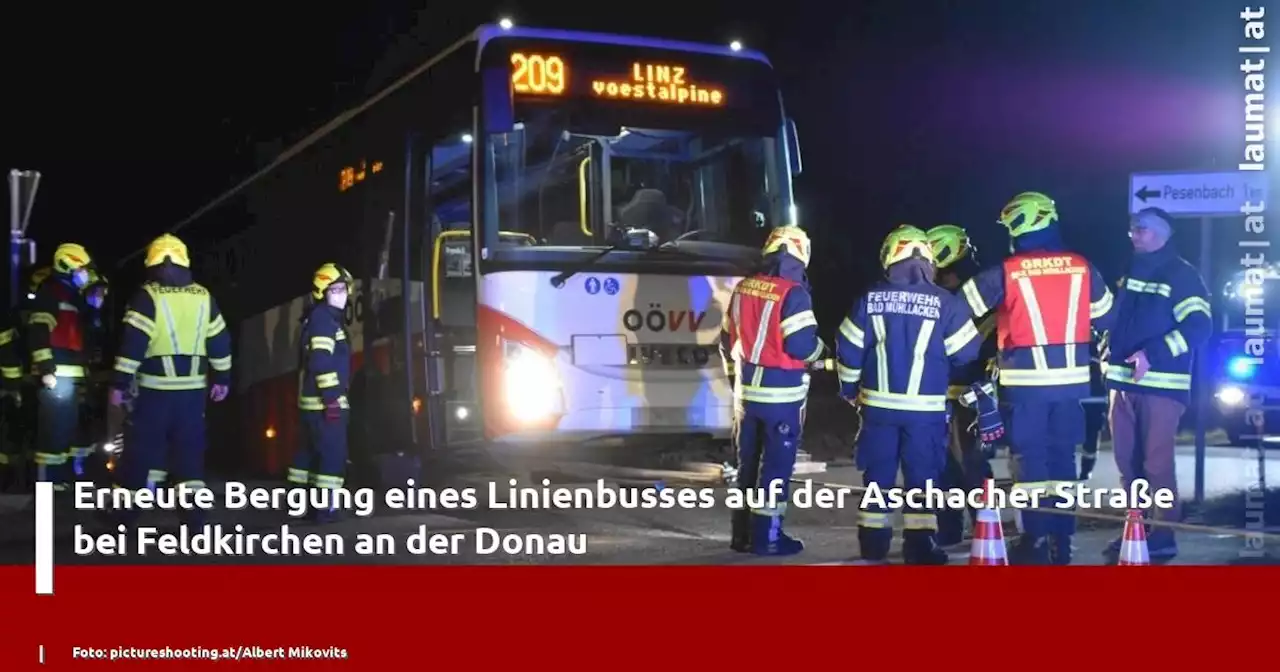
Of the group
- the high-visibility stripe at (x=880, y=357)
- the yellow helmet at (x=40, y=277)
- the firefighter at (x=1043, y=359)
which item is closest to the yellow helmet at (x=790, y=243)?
the high-visibility stripe at (x=880, y=357)

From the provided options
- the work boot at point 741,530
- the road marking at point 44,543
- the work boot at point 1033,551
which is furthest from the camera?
the work boot at point 741,530

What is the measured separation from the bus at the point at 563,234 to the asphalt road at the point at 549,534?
2.08 ft

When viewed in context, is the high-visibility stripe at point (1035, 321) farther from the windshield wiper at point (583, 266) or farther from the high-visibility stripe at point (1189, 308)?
the windshield wiper at point (583, 266)

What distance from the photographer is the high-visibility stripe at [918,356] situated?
7.49m

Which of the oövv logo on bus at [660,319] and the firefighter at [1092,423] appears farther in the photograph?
the firefighter at [1092,423]

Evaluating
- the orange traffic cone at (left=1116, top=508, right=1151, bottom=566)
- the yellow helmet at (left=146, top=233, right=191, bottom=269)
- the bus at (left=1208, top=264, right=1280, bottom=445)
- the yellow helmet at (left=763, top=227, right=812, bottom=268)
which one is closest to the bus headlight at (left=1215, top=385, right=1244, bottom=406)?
the bus at (left=1208, top=264, right=1280, bottom=445)

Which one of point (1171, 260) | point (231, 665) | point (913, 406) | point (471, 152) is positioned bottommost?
point (231, 665)

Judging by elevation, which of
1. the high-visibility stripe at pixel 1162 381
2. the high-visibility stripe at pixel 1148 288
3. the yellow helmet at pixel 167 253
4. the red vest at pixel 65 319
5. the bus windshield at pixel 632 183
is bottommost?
the high-visibility stripe at pixel 1162 381

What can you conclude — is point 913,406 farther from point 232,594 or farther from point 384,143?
point 384,143

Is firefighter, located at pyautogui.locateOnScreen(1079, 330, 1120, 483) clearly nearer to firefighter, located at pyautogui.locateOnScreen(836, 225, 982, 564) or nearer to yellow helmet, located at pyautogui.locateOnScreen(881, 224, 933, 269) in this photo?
firefighter, located at pyautogui.locateOnScreen(836, 225, 982, 564)

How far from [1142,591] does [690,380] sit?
4299 millimetres

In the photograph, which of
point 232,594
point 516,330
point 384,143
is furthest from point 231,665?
point 384,143

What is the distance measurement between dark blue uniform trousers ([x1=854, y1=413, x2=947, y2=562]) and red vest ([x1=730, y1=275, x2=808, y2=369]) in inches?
25.7

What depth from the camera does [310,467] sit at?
10148mm
